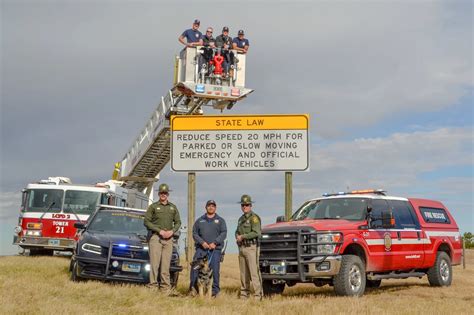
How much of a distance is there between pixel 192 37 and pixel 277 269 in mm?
8864

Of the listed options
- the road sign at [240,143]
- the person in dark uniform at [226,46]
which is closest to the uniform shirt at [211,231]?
the road sign at [240,143]

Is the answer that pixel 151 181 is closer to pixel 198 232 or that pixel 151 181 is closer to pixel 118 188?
pixel 118 188

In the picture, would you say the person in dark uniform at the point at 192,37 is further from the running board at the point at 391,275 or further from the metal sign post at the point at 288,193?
the running board at the point at 391,275

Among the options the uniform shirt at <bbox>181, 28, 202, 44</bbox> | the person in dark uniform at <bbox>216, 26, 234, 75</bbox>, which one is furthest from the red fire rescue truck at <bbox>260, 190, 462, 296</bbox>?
the uniform shirt at <bbox>181, 28, 202, 44</bbox>

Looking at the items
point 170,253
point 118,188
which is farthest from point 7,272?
point 118,188

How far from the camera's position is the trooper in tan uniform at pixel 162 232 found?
38.3ft

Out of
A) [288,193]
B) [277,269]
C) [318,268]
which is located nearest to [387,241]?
[318,268]

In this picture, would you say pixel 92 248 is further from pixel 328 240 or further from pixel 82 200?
pixel 82 200

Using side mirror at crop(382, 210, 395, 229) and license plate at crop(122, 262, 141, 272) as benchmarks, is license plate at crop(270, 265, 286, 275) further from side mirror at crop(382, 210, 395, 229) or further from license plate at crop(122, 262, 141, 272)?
license plate at crop(122, 262, 141, 272)

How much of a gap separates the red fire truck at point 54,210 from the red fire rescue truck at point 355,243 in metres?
8.89

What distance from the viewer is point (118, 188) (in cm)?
2186

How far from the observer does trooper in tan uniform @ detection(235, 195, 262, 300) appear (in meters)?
11.6

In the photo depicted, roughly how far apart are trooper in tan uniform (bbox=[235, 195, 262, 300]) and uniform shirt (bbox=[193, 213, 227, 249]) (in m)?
0.31

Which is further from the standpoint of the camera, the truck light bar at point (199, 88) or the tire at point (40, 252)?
the tire at point (40, 252)
